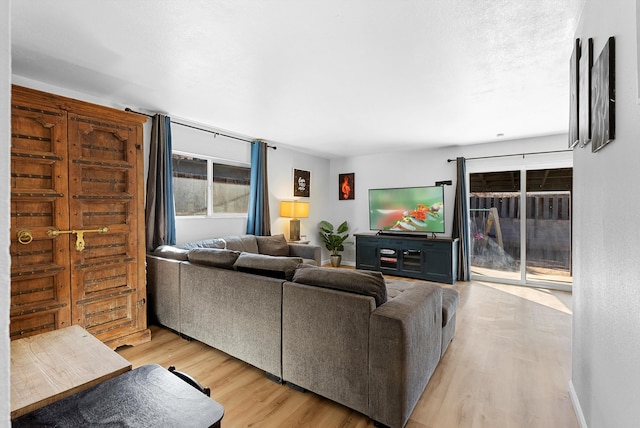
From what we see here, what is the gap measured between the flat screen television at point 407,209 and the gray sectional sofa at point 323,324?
118 inches

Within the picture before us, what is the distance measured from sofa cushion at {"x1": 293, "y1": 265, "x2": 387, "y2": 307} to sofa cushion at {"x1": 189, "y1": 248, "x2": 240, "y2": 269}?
708mm

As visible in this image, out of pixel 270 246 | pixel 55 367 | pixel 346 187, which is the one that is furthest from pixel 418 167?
pixel 55 367

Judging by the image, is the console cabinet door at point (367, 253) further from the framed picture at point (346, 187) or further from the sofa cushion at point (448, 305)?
the sofa cushion at point (448, 305)

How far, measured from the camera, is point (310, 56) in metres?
2.31

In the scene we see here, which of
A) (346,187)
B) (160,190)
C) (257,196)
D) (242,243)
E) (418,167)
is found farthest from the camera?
(346,187)

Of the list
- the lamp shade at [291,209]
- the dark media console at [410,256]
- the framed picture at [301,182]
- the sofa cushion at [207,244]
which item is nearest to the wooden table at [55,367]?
the sofa cushion at [207,244]

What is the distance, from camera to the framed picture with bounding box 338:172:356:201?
6.53 metres

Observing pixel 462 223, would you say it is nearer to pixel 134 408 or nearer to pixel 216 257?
pixel 216 257

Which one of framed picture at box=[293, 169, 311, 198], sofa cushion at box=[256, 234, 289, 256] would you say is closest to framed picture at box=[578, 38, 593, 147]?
sofa cushion at box=[256, 234, 289, 256]

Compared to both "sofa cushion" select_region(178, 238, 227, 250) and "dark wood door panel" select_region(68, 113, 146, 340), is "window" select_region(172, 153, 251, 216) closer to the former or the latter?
"sofa cushion" select_region(178, 238, 227, 250)

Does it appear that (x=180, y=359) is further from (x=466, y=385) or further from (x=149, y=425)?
(x=466, y=385)

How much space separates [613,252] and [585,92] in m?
0.88

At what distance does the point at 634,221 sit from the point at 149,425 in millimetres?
1629

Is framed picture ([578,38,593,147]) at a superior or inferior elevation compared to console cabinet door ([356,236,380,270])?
superior
